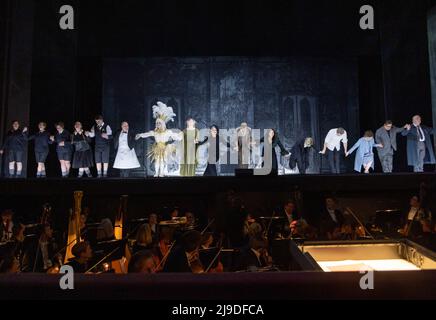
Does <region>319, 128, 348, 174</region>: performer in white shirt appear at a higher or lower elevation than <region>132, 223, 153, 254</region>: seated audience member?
higher

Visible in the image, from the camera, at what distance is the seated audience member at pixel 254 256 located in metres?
3.30

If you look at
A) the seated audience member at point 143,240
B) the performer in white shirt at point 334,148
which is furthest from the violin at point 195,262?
the performer in white shirt at point 334,148

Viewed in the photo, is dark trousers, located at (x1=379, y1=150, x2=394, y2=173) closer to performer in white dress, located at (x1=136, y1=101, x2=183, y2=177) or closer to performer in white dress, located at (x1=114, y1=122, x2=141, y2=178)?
performer in white dress, located at (x1=136, y1=101, x2=183, y2=177)

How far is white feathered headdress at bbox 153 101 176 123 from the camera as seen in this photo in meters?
12.0

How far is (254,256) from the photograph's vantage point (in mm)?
3445

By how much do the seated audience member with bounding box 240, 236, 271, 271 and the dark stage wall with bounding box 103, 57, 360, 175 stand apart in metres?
8.58

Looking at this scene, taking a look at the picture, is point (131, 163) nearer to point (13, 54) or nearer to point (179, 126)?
point (179, 126)

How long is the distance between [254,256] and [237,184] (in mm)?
3243

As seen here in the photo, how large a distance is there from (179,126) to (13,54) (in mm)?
5181

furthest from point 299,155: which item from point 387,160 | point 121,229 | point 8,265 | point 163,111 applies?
point 8,265

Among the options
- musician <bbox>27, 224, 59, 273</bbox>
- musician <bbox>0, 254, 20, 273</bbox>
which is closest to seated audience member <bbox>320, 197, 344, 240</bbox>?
musician <bbox>0, 254, 20, 273</bbox>

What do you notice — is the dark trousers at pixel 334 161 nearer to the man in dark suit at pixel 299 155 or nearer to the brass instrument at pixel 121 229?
the man in dark suit at pixel 299 155

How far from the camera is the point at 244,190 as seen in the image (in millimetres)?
6656

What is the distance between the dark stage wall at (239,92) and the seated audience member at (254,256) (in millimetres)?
8580
